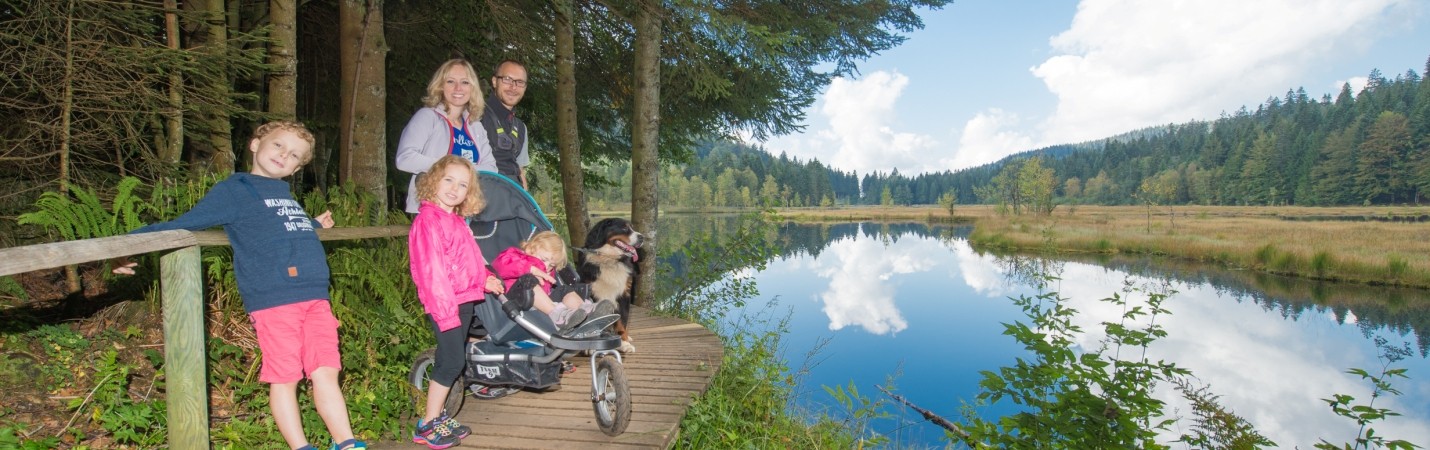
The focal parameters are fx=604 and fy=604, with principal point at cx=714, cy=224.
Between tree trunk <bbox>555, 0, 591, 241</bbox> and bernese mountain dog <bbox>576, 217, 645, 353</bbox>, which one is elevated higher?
tree trunk <bbox>555, 0, 591, 241</bbox>

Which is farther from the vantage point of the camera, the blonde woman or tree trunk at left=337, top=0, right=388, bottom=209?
tree trunk at left=337, top=0, right=388, bottom=209

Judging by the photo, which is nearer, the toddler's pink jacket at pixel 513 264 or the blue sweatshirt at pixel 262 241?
the blue sweatshirt at pixel 262 241

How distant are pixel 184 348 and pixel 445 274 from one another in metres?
0.89

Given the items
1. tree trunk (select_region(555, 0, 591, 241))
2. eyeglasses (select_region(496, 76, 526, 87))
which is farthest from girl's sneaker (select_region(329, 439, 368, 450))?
tree trunk (select_region(555, 0, 591, 241))

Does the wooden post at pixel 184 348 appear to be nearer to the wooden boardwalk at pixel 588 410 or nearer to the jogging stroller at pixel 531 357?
the wooden boardwalk at pixel 588 410

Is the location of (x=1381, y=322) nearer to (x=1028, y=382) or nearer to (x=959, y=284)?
(x=959, y=284)

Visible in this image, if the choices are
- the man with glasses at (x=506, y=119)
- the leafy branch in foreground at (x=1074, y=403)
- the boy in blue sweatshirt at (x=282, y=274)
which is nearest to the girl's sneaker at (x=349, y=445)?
the boy in blue sweatshirt at (x=282, y=274)

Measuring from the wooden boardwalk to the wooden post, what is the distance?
0.70 meters

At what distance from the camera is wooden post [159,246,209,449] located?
2092 millimetres

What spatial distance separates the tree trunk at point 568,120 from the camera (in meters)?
6.74

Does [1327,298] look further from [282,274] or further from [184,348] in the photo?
[184,348]

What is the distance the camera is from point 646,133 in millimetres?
7051

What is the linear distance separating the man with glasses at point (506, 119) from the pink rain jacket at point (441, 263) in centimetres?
112

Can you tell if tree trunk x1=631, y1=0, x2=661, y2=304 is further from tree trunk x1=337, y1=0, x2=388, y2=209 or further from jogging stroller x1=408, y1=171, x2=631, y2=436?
jogging stroller x1=408, y1=171, x2=631, y2=436
